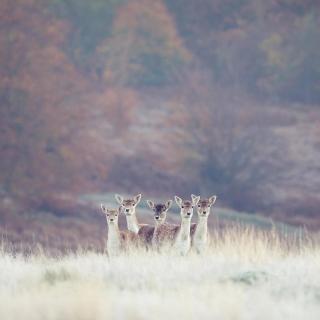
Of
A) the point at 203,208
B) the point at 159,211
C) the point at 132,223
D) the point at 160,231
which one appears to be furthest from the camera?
the point at 132,223

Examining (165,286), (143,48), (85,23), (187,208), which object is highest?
(85,23)

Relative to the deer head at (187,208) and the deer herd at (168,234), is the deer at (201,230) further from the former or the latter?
the deer head at (187,208)

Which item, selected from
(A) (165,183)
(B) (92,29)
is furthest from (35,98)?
(B) (92,29)

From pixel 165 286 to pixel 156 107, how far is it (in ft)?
164

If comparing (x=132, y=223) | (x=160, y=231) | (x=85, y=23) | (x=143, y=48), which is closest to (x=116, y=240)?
(x=160, y=231)

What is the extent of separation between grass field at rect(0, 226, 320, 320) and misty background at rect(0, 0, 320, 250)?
61.5 ft

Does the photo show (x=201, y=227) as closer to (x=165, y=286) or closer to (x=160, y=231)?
(x=160, y=231)

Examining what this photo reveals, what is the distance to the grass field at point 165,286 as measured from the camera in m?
15.3

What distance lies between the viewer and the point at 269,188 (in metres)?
52.4

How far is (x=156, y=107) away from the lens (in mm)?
66688

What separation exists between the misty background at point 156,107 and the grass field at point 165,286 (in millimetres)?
18742

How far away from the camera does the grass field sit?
50.2 feet

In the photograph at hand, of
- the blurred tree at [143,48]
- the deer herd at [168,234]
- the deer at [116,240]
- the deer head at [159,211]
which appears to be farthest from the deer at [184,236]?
the blurred tree at [143,48]

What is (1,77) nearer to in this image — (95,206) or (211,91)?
(95,206)
